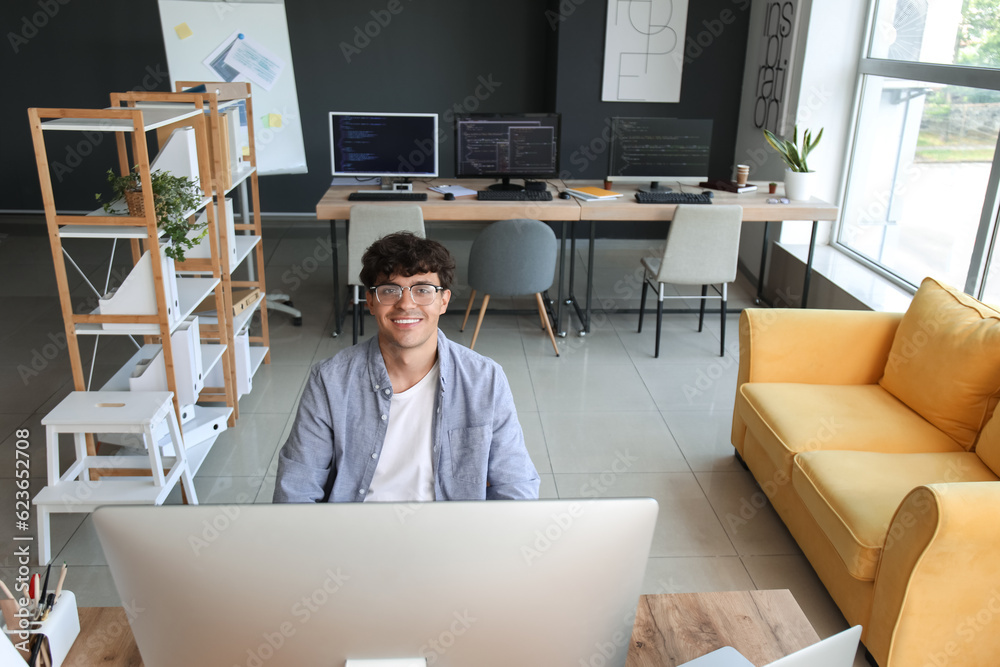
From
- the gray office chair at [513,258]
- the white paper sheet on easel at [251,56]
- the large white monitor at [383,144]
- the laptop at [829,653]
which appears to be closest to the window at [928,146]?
the gray office chair at [513,258]

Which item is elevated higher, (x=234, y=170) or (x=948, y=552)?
(x=234, y=170)

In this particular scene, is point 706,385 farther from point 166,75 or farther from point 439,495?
point 166,75

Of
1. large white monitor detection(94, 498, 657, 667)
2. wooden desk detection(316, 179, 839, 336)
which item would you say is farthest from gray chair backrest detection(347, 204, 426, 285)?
large white monitor detection(94, 498, 657, 667)

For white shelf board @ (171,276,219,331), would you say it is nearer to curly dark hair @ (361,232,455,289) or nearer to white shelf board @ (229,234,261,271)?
white shelf board @ (229,234,261,271)

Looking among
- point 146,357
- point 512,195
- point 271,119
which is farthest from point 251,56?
point 146,357

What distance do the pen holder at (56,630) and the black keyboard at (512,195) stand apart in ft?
11.4

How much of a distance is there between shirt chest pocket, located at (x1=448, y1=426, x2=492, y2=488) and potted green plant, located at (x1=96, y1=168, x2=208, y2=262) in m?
1.59

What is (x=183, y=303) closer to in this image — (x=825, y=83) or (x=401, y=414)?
(x=401, y=414)

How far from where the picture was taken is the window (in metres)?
3.71

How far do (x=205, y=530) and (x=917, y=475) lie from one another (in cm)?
225

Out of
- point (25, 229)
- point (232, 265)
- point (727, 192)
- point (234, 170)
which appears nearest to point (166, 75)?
point (25, 229)

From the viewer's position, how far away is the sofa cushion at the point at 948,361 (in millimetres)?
2641

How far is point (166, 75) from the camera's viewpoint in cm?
647

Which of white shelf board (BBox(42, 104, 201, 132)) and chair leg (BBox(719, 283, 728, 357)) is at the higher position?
white shelf board (BBox(42, 104, 201, 132))
